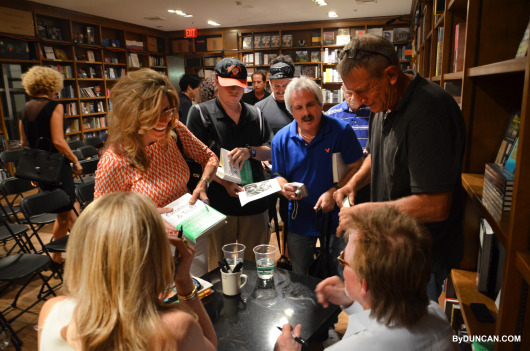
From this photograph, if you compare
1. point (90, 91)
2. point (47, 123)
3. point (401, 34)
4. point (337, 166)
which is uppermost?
point (401, 34)

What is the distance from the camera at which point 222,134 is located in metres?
2.24

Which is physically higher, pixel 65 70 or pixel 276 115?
pixel 65 70

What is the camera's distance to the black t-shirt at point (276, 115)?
3170 millimetres

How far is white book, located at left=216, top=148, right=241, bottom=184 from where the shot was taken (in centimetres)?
203

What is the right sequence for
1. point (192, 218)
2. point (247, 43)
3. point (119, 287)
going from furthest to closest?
point (247, 43) < point (192, 218) < point (119, 287)

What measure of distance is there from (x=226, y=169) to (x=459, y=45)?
140 centimetres

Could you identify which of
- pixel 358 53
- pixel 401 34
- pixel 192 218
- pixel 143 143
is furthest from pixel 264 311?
pixel 401 34

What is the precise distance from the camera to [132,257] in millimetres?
856

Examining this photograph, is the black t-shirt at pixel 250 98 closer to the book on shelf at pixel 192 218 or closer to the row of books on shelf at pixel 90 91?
the book on shelf at pixel 192 218

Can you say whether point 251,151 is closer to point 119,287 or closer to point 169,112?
point 169,112

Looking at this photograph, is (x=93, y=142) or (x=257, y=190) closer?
(x=257, y=190)

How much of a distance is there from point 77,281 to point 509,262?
1091mm

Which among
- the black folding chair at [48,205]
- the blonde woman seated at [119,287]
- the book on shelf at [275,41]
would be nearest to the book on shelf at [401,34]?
the book on shelf at [275,41]

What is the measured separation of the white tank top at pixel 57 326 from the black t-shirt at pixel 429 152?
3.82ft
